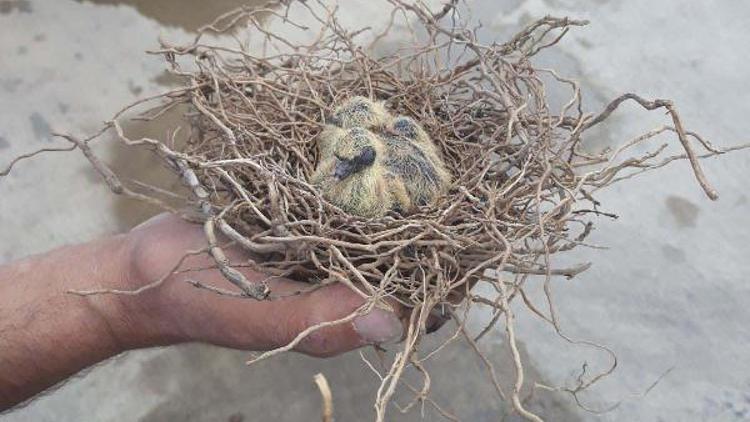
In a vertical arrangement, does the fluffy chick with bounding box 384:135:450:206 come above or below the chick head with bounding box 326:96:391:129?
below

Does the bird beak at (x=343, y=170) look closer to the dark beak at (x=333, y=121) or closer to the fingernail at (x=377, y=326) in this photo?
the dark beak at (x=333, y=121)

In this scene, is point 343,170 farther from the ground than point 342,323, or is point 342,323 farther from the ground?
point 343,170

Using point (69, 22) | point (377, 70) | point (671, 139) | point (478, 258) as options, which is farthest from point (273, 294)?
point (69, 22)

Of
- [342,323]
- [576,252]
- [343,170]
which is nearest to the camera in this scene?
[342,323]

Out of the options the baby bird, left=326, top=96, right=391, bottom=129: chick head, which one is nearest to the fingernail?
the baby bird

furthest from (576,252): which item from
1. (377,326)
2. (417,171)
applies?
(377,326)

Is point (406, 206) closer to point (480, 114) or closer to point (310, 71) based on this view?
point (480, 114)

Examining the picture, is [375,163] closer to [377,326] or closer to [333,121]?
[333,121]

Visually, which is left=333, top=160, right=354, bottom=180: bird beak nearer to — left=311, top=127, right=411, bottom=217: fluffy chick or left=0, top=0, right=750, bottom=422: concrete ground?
left=311, top=127, right=411, bottom=217: fluffy chick
